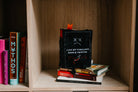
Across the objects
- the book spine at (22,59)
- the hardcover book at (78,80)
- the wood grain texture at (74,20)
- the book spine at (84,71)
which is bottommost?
the hardcover book at (78,80)

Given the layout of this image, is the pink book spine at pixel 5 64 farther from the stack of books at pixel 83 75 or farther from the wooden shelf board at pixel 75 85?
the stack of books at pixel 83 75

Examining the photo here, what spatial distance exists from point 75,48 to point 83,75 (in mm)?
183

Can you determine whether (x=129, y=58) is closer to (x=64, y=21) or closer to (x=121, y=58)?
(x=121, y=58)

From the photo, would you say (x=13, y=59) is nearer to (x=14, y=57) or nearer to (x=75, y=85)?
(x=14, y=57)

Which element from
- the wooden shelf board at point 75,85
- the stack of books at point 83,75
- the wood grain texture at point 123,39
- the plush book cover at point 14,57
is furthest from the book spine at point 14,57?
the wood grain texture at point 123,39

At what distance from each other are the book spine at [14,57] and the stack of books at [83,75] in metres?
0.27

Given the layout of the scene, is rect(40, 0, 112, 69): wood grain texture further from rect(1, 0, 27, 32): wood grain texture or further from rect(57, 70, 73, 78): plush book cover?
rect(57, 70, 73, 78): plush book cover

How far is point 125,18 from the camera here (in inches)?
39.9

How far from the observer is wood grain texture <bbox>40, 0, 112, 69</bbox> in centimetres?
127

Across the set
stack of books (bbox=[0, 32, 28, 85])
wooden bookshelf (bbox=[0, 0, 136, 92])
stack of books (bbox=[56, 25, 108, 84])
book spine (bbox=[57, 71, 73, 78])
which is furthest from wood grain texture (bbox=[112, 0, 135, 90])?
stack of books (bbox=[0, 32, 28, 85])

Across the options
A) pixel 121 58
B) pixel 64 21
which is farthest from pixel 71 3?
pixel 121 58

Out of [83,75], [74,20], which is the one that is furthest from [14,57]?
[74,20]

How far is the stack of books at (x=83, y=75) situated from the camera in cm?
99

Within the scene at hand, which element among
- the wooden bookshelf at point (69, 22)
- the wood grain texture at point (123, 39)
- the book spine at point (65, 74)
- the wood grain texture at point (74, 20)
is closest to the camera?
the wood grain texture at point (123, 39)
